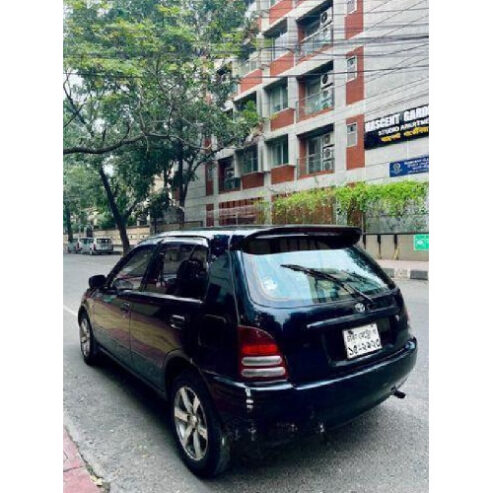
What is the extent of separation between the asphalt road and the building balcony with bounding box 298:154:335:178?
16440 mm

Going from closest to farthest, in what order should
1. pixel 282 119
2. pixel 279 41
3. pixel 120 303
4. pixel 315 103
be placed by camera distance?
1. pixel 120 303
2. pixel 315 103
3. pixel 279 41
4. pixel 282 119

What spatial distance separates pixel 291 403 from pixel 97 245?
2955cm

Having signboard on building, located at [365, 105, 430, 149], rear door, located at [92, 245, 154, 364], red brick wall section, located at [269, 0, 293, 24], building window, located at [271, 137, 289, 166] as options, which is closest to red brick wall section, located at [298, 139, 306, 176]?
building window, located at [271, 137, 289, 166]

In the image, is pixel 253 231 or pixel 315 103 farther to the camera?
pixel 315 103

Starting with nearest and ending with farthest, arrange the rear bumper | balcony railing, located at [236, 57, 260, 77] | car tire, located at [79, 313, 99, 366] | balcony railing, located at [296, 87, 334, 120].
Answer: the rear bumper, car tire, located at [79, 313, 99, 366], balcony railing, located at [296, 87, 334, 120], balcony railing, located at [236, 57, 260, 77]

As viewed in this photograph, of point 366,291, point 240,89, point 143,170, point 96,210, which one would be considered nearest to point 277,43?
point 240,89

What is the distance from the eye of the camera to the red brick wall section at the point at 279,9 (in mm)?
20516

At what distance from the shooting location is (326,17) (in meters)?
18.3

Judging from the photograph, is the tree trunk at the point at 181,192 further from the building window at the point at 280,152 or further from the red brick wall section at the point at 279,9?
the red brick wall section at the point at 279,9

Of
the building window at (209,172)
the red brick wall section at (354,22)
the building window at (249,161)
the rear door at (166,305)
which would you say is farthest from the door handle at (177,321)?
the building window at (209,172)

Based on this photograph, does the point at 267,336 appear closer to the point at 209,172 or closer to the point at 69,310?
the point at 69,310

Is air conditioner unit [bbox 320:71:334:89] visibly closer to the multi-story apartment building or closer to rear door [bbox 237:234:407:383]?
the multi-story apartment building

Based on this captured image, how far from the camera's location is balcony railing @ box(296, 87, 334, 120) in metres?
18.8

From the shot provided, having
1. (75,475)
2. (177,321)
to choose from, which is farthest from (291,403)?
(75,475)
